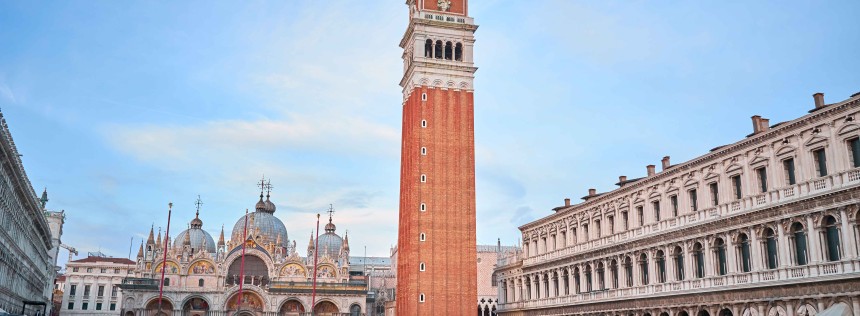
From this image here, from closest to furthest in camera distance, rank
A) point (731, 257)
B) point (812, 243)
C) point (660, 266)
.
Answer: point (812, 243), point (731, 257), point (660, 266)

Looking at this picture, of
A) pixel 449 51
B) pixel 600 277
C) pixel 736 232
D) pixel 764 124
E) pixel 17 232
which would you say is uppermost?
pixel 449 51

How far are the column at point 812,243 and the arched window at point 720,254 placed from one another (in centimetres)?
563

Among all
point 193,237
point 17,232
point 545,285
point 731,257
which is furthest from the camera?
point 193,237

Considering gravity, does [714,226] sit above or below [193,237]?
below

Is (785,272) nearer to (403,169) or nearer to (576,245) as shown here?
(576,245)

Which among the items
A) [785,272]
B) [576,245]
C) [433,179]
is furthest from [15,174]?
[785,272]

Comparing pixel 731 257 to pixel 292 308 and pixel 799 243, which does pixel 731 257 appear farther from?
pixel 292 308

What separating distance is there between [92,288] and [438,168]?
60132 millimetres

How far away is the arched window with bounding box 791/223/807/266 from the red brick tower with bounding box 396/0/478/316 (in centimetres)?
2971

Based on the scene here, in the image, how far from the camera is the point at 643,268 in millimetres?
43531

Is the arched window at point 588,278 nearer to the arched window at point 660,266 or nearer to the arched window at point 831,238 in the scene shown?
the arched window at point 660,266

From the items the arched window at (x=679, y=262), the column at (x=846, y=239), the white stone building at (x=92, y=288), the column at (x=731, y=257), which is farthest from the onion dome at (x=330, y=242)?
the column at (x=846, y=239)

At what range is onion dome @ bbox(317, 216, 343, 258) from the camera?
317ft


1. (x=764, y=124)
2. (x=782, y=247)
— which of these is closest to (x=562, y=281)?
(x=764, y=124)
